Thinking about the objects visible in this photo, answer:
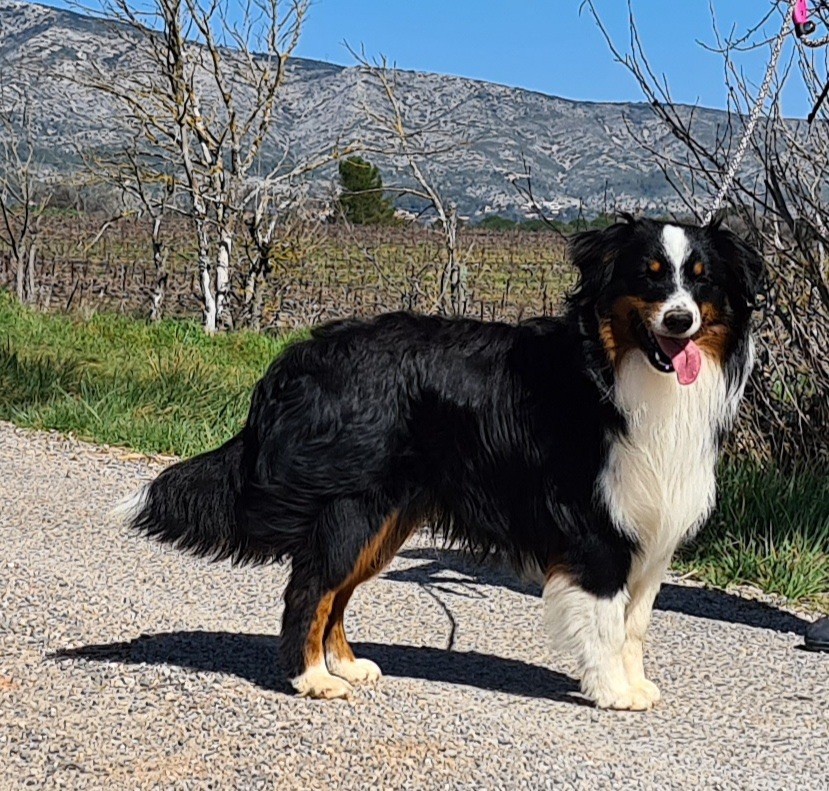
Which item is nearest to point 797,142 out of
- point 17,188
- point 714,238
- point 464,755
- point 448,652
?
point 714,238

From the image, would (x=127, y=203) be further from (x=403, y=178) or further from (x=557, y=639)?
(x=557, y=639)

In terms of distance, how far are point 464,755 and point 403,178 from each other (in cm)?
1146

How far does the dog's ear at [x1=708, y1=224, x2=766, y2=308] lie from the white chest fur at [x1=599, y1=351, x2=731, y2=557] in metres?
0.29

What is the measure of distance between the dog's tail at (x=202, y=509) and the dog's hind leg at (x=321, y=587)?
27cm

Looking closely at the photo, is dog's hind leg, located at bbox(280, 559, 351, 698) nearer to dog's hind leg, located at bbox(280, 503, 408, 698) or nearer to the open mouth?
dog's hind leg, located at bbox(280, 503, 408, 698)

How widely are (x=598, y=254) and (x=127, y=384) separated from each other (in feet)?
20.7

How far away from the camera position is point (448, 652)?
5.71 metres

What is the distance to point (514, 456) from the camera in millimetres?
4992

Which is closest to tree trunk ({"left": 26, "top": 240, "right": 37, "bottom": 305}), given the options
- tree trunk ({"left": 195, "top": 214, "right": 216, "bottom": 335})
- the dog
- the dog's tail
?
tree trunk ({"left": 195, "top": 214, "right": 216, "bottom": 335})

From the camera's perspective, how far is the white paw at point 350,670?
506cm

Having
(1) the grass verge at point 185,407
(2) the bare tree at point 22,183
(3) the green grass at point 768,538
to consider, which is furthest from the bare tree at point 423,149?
(3) the green grass at point 768,538

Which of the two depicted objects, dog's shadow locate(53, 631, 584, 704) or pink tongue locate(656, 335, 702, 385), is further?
dog's shadow locate(53, 631, 584, 704)

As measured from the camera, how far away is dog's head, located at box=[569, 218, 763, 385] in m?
4.59

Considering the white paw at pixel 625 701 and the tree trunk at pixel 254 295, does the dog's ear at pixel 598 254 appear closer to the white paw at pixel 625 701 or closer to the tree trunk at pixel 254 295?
the white paw at pixel 625 701
